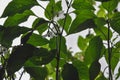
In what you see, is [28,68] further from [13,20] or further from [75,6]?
[75,6]

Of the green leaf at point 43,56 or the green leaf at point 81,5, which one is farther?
the green leaf at point 81,5

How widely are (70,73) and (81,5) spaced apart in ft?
0.87

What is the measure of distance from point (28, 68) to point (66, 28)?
212mm

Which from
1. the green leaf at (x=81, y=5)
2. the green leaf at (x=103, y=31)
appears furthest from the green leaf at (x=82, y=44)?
the green leaf at (x=81, y=5)

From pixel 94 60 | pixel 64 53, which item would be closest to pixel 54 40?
pixel 64 53

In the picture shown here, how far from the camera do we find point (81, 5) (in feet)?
3.30

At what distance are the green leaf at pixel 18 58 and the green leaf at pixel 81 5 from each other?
0.27 m

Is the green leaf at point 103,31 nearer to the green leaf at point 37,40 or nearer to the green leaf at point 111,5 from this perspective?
the green leaf at point 111,5

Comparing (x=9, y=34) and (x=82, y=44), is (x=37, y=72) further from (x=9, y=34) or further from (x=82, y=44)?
(x=82, y=44)

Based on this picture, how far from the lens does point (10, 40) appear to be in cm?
90

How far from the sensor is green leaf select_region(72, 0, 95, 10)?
3.25 feet

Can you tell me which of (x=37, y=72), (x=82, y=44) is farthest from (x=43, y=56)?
(x=82, y=44)

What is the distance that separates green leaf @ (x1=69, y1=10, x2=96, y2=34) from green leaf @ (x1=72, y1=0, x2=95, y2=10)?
32 mm

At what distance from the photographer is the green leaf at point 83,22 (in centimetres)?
91
